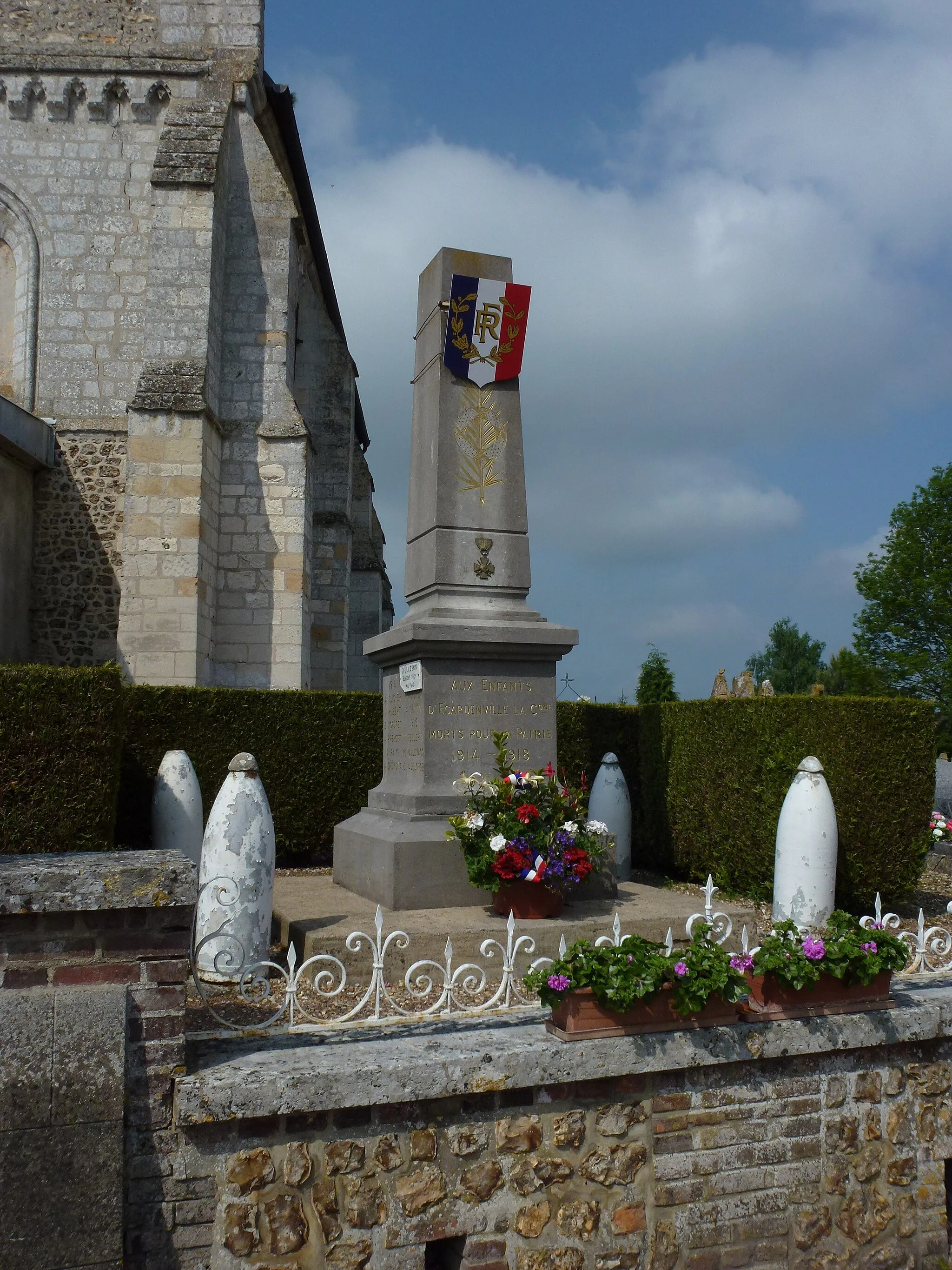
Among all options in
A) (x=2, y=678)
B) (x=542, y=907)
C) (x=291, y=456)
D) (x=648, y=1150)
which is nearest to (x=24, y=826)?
(x=2, y=678)

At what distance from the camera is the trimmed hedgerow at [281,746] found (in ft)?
29.8

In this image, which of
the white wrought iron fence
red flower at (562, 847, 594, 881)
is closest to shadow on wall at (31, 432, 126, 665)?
the white wrought iron fence

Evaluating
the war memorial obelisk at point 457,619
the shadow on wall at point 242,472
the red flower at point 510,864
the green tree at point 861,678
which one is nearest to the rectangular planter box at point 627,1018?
the red flower at point 510,864

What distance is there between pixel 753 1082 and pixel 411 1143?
3.84 feet

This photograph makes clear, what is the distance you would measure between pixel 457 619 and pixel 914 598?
94.4 feet

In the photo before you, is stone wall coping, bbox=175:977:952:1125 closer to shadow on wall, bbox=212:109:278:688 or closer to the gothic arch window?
shadow on wall, bbox=212:109:278:688

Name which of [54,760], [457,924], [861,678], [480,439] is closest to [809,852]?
[457,924]

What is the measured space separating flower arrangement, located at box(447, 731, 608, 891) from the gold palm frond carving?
6.67 feet

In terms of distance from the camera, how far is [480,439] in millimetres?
6875

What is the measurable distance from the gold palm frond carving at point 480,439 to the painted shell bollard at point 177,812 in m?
2.96

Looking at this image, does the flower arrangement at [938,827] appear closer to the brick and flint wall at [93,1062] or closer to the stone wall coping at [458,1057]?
the stone wall coping at [458,1057]

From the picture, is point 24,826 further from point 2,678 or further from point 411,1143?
point 411,1143

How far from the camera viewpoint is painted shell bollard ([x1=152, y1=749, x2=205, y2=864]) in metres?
7.36

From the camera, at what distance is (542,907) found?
556cm
